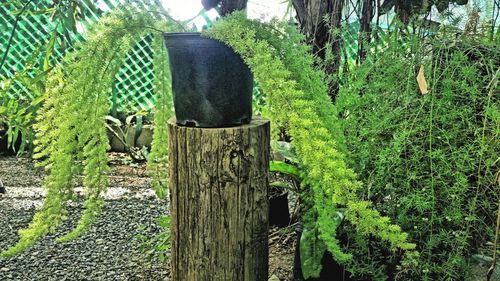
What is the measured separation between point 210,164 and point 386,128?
2.01 feet

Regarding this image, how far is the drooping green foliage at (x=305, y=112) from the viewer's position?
969 mm

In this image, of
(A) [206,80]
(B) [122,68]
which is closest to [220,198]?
(A) [206,80]

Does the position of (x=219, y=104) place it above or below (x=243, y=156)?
above

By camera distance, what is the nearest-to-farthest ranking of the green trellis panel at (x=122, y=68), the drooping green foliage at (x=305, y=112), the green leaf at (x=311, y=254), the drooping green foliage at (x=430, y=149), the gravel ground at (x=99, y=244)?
the drooping green foliage at (x=305, y=112)
the drooping green foliage at (x=430, y=149)
the green leaf at (x=311, y=254)
the gravel ground at (x=99, y=244)
the green trellis panel at (x=122, y=68)

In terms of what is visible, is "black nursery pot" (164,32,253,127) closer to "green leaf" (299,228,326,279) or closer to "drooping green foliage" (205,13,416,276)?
"drooping green foliage" (205,13,416,276)

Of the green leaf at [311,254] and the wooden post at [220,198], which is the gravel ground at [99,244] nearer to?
the green leaf at [311,254]

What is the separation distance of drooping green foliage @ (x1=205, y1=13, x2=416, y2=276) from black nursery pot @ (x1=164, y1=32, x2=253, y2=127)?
0.21 feet

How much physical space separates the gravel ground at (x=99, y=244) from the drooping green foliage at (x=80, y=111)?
1.09 meters

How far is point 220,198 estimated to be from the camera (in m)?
1.24

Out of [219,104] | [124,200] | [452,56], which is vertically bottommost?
[124,200]

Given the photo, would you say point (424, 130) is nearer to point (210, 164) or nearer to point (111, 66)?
point (210, 164)

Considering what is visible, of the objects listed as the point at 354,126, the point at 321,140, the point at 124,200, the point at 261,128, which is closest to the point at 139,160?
the point at 124,200

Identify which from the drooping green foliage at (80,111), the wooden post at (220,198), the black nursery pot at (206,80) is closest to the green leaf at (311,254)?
the wooden post at (220,198)

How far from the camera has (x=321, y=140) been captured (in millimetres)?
1038
